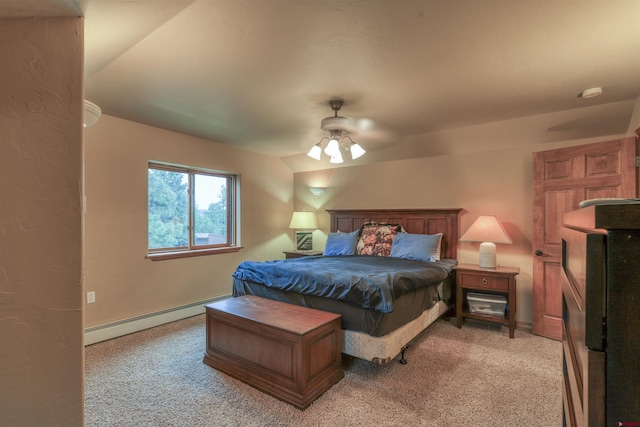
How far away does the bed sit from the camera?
2.30 metres

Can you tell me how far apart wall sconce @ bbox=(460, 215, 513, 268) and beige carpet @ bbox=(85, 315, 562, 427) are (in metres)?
0.85

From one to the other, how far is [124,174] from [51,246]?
105 inches

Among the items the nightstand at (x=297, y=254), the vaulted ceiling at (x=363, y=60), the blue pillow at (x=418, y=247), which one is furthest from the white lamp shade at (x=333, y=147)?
the nightstand at (x=297, y=254)

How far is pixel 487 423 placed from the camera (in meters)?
1.88

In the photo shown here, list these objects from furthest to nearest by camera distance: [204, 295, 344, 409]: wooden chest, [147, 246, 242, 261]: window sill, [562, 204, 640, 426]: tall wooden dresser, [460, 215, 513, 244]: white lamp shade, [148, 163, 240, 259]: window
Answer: [148, 163, 240, 259]: window → [147, 246, 242, 261]: window sill → [460, 215, 513, 244]: white lamp shade → [204, 295, 344, 409]: wooden chest → [562, 204, 640, 426]: tall wooden dresser

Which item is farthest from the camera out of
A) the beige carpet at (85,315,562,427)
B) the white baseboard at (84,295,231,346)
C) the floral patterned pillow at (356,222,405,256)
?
the floral patterned pillow at (356,222,405,256)

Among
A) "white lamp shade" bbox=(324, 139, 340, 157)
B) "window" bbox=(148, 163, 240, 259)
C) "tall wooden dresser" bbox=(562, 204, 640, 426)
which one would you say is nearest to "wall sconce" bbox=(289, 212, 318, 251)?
"window" bbox=(148, 163, 240, 259)

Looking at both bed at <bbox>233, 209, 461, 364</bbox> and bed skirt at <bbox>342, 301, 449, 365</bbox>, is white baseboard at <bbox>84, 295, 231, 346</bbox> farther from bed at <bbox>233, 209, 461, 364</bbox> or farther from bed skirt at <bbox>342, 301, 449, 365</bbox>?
bed skirt at <bbox>342, 301, 449, 365</bbox>

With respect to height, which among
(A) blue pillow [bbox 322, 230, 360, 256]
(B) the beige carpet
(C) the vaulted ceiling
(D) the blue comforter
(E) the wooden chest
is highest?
(C) the vaulted ceiling

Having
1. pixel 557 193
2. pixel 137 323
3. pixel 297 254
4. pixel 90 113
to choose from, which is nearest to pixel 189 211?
pixel 137 323

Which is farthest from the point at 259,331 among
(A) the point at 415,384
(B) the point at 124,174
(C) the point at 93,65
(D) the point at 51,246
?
(B) the point at 124,174

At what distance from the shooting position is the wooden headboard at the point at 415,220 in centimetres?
393

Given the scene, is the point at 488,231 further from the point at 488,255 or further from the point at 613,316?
the point at 613,316

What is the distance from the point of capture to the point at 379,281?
237cm
